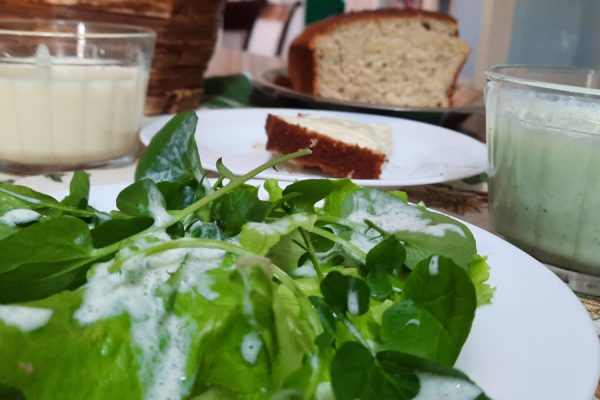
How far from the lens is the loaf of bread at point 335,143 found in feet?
3.64

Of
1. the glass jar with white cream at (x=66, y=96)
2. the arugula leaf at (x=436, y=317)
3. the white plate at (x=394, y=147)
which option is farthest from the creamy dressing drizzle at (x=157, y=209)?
the glass jar with white cream at (x=66, y=96)

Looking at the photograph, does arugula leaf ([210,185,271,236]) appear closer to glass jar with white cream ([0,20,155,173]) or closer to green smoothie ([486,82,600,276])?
green smoothie ([486,82,600,276])

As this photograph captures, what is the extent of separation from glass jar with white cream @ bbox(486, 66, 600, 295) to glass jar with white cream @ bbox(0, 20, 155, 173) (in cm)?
65

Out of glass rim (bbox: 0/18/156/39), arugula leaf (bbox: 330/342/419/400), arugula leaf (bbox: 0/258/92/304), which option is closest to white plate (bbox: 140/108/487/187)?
glass rim (bbox: 0/18/156/39)

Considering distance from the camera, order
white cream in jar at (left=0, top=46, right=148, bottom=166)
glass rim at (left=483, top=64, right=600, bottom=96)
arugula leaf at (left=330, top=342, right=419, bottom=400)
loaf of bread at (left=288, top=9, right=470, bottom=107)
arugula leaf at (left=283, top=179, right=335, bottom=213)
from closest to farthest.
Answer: arugula leaf at (left=330, top=342, right=419, bottom=400)
arugula leaf at (left=283, top=179, right=335, bottom=213)
glass rim at (left=483, top=64, right=600, bottom=96)
white cream in jar at (left=0, top=46, right=148, bottom=166)
loaf of bread at (left=288, top=9, right=470, bottom=107)

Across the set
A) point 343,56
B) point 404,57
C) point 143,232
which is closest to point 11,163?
point 143,232

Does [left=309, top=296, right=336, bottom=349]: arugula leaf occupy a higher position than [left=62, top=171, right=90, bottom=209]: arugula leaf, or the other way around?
[left=62, top=171, right=90, bottom=209]: arugula leaf

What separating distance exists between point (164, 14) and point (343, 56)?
68cm

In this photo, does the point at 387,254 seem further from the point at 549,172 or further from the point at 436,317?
the point at 549,172

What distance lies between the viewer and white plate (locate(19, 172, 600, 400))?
0.41 meters

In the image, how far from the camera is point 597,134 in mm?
703

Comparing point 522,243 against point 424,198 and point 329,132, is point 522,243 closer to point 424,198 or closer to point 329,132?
point 424,198

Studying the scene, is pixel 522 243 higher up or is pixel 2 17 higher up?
pixel 2 17

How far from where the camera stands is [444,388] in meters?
0.39
